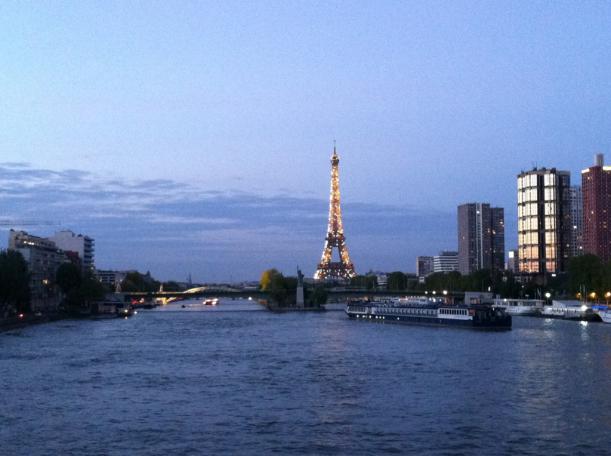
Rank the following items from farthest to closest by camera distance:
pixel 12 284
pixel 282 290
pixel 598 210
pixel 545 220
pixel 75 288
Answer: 1. pixel 598 210
2. pixel 545 220
3. pixel 282 290
4. pixel 75 288
5. pixel 12 284

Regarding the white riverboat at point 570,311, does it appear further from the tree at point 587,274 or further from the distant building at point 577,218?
the distant building at point 577,218

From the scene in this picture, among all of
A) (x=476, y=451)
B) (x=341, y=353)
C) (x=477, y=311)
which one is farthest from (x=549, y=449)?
(x=477, y=311)

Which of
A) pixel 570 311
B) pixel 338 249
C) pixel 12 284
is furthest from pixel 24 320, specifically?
pixel 338 249

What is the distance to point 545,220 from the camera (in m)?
142

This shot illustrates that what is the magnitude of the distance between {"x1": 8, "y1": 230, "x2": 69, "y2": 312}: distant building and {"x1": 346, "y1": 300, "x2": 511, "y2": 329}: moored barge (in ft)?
112

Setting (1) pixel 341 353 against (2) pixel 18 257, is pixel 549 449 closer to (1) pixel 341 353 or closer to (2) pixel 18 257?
(1) pixel 341 353

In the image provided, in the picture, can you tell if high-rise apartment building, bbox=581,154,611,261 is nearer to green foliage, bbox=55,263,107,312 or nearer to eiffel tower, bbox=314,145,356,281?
eiffel tower, bbox=314,145,356,281

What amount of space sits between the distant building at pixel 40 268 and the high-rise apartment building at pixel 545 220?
7468 centimetres

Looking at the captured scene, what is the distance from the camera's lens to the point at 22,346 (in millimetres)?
46938

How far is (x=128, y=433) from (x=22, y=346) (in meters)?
27.2

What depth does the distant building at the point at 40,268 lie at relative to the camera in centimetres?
9828

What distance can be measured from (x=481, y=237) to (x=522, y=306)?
104384mm

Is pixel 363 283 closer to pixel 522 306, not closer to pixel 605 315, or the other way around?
pixel 522 306

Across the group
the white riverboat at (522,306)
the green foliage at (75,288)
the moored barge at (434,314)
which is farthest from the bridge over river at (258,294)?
the white riverboat at (522,306)
